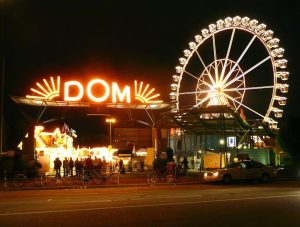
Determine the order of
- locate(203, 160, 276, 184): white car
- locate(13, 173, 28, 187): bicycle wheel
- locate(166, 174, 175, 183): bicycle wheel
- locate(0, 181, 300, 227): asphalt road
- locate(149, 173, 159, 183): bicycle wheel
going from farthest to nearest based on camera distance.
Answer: locate(149, 173, 159, 183): bicycle wheel
locate(166, 174, 175, 183): bicycle wheel
locate(203, 160, 276, 184): white car
locate(13, 173, 28, 187): bicycle wheel
locate(0, 181, 300, 227): asphalt road

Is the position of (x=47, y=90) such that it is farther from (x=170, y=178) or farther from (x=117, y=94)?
(x=170, y=178)

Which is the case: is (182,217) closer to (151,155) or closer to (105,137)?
(151,155)

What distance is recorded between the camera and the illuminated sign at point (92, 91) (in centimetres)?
3253

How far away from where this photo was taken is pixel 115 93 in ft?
111

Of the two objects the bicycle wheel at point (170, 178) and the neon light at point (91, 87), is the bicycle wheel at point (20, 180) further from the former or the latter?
the neon light at point (91, 87)

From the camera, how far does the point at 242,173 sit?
26641 mm

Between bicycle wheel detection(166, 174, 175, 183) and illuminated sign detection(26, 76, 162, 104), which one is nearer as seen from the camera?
bicycle wheel detection(166, 174, 175, 183)

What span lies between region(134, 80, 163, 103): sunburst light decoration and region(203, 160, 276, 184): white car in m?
10.3

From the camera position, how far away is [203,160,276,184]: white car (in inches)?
1028

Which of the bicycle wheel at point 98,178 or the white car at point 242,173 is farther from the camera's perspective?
the bicycle wheel at point 98,178

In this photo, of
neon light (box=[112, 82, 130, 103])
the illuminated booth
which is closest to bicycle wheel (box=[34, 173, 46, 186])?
the illuminated booth

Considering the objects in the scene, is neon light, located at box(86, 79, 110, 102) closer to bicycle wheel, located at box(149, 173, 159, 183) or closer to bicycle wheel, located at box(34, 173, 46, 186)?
bicycle wheel, located at box(34, 173, 46, 186)

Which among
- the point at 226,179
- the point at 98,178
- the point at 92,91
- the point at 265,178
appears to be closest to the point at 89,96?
the point at 92,91

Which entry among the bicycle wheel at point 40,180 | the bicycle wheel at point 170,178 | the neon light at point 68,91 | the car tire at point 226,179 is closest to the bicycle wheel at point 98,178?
the bicycle wheel at point 40,180
